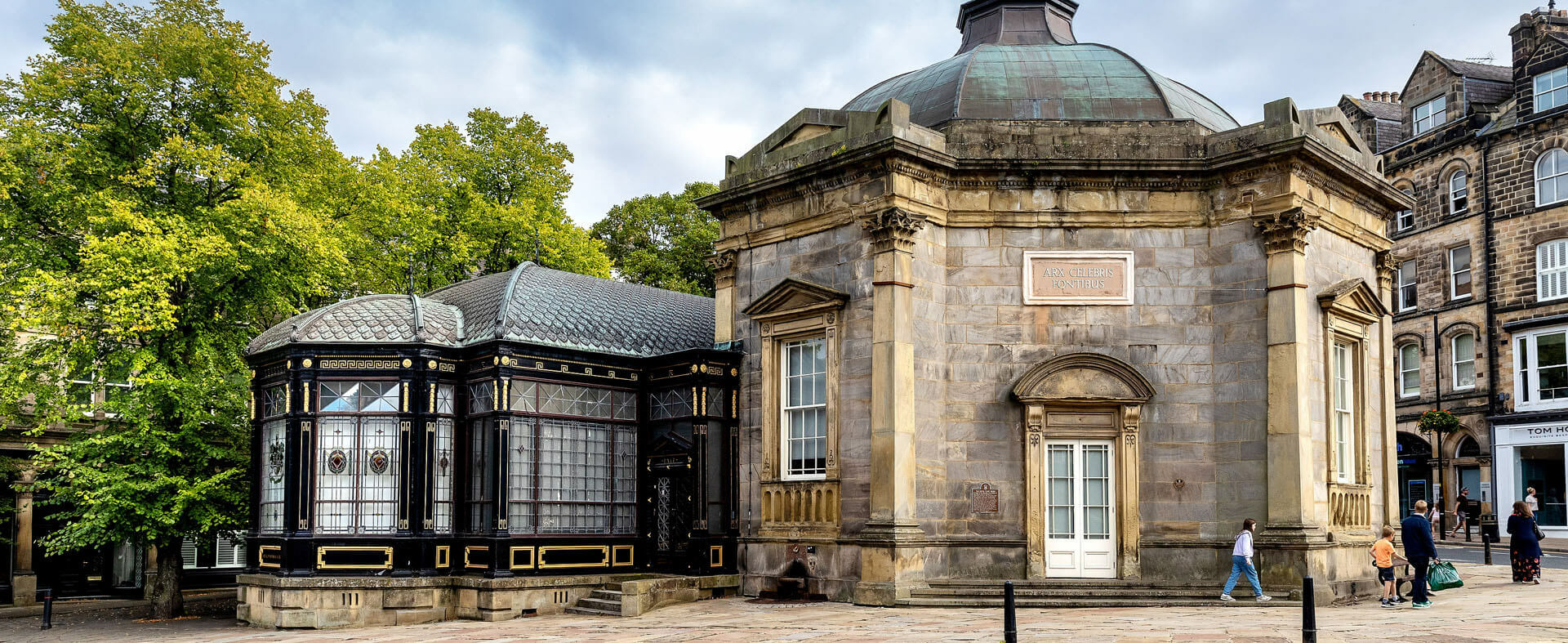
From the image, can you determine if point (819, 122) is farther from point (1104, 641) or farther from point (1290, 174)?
point (1104, 641)

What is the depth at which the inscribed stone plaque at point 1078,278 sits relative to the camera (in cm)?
1848

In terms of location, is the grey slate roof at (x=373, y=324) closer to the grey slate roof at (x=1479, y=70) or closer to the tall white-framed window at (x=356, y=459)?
the tall white-framed window at (x=356, y=459)

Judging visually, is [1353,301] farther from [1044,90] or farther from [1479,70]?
[1479,70]

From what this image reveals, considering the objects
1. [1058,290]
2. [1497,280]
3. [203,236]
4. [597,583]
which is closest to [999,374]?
[1058,290]

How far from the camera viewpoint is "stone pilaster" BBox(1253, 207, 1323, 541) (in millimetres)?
17234

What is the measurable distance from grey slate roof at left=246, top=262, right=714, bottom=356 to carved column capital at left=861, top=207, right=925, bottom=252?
506 centimetres

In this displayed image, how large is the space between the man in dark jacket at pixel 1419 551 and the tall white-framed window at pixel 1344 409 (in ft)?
5.40

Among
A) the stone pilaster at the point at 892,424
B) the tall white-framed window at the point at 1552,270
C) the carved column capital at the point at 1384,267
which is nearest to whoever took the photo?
the stone pilaster at the point at 892,424

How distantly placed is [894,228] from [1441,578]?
9.53 m

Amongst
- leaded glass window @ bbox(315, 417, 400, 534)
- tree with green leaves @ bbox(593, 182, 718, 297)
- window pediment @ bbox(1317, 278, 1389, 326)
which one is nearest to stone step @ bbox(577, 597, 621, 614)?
leaded glass window @ bbox(315, 417, 400, 534)

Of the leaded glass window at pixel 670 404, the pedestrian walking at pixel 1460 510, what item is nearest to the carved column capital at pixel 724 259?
the leaded glass window at pixel 670 404

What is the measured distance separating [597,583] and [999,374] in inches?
271

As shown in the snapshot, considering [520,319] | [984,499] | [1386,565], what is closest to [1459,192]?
[1386,565]

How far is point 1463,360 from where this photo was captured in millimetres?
37875
